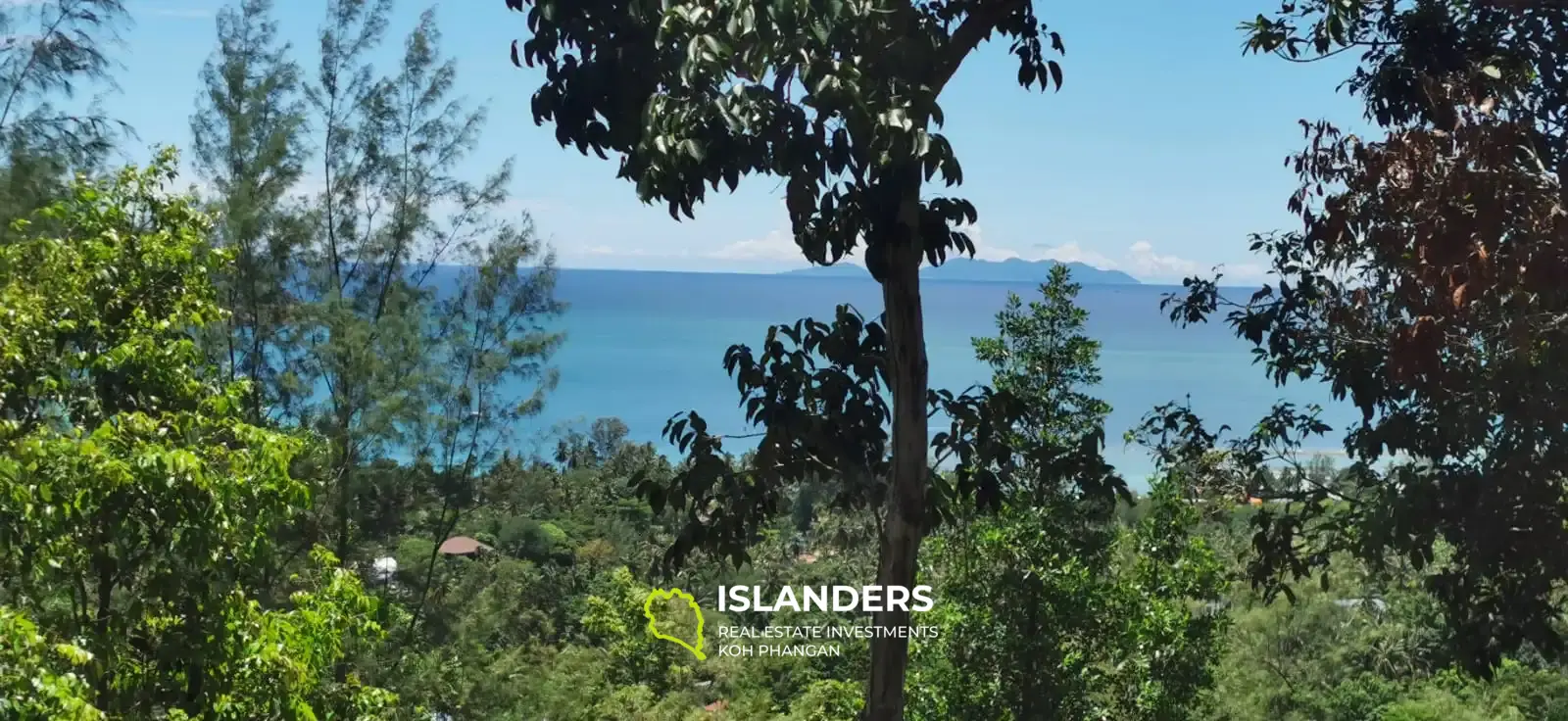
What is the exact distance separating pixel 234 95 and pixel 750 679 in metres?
5.73

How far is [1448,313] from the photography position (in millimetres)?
2135

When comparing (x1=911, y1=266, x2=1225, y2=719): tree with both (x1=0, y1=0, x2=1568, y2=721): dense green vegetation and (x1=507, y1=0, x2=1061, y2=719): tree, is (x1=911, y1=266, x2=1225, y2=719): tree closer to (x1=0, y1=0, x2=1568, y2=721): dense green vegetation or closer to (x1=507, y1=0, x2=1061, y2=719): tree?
(x1=0, y1=0, x2=1568, y2=721): dense green vegetation

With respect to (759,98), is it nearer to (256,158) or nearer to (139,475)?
(139,475)

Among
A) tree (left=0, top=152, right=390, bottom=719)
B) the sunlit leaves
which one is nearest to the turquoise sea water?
the sunlit leaves

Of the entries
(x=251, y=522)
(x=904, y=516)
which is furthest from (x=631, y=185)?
(x=251, y=522)

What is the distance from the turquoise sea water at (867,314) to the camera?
4.23 metres

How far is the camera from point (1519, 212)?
2221 millimetres

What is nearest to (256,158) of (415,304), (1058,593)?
(415,304)

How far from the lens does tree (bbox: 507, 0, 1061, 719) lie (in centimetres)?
175

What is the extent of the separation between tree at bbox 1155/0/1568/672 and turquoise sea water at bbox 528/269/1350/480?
1.34 ft

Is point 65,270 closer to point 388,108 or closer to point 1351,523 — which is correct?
point 1351,523

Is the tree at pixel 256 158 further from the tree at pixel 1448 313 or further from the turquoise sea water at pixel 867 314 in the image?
the tree at pixel 1448 313

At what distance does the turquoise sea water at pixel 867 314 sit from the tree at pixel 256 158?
163 cm

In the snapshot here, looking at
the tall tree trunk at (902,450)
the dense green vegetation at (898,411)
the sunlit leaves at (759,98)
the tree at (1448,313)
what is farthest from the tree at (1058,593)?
the sunlit leaves at (759,98)
